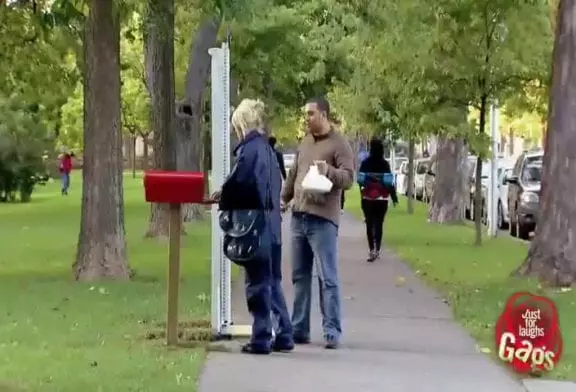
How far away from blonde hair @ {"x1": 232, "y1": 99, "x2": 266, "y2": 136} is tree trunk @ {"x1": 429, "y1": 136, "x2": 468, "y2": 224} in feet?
62.4

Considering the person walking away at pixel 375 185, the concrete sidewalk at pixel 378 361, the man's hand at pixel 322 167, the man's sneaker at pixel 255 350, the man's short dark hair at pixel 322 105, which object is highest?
the man's short dark hair at pixel 322 105

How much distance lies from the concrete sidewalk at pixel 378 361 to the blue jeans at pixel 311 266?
0.67ft

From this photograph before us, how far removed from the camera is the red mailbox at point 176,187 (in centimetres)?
880

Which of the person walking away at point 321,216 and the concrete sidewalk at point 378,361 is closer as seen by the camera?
the concrete sidewalk at point 378,361

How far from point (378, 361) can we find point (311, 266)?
107 centimetres

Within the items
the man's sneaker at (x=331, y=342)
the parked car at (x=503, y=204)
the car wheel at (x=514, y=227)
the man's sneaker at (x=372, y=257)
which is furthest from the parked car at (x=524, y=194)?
the man's sneaker at (x=331, y=342)

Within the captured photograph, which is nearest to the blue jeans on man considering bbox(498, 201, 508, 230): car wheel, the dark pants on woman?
the dark pants on woman

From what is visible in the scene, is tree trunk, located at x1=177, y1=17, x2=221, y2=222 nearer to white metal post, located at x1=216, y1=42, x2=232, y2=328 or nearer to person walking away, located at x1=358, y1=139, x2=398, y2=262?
person walking away, located at x1=358, y1=139, x2=398, y2=262

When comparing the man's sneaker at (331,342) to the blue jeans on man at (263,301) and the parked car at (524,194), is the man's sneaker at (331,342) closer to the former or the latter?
the blue jeans on man at (263,301)

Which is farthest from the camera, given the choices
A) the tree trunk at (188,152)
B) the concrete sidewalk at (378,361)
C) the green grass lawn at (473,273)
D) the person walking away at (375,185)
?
the tree trunk at (188,152)

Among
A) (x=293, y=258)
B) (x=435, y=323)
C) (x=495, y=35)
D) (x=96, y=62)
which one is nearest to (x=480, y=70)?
(x=495, y=35)

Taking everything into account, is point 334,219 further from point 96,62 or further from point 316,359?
point 96,62

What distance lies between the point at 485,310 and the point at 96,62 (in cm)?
536

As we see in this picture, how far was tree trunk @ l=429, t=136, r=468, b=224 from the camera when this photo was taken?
27.7 m
